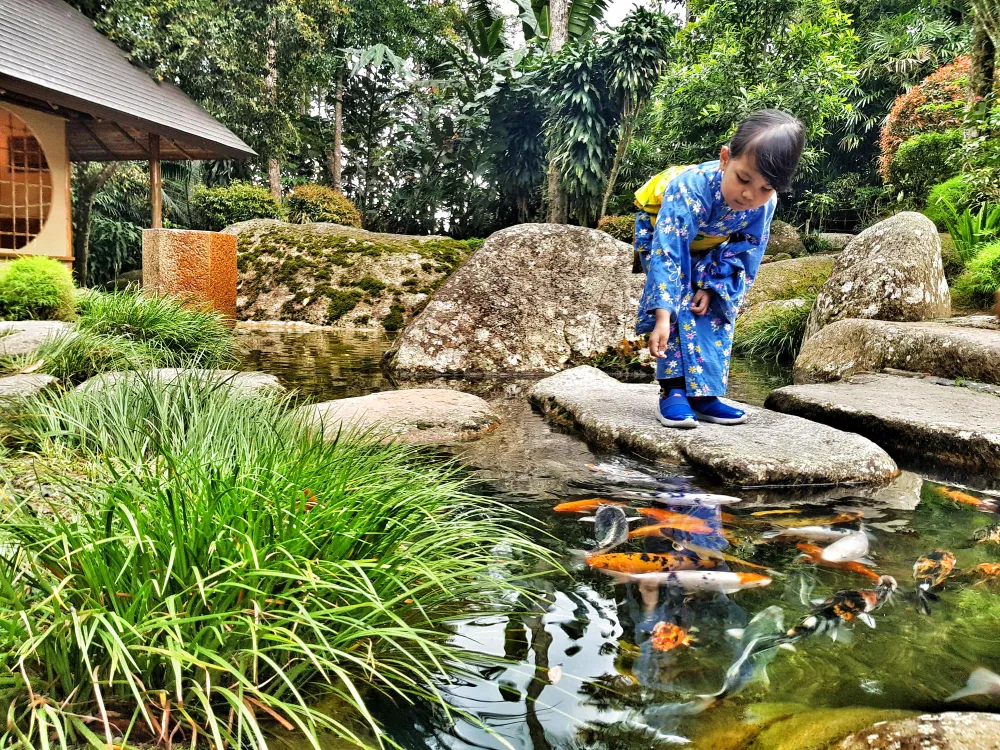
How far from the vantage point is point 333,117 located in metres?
24.0

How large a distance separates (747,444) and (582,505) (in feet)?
3.17

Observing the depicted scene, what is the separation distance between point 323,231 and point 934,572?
33.0 feet

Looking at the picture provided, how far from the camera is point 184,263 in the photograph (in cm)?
775

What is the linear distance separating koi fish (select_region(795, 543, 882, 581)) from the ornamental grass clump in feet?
3.07

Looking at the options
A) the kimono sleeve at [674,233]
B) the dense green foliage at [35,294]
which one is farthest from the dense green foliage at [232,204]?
the kimono sleeve at [674,233]

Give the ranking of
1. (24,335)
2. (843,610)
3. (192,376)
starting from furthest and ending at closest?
1. (24,335)
2. (192,376)
3. (843,610)

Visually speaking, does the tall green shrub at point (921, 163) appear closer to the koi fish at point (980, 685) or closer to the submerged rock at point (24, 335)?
the koi fish at point (980, 685)

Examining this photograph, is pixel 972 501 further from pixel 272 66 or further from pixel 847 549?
pixel 272 66

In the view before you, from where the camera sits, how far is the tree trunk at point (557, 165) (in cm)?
1747

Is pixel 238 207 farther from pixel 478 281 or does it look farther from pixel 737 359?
pixel 737 359

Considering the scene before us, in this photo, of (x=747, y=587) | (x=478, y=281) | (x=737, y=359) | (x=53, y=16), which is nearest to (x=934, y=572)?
(x=747, y=587)

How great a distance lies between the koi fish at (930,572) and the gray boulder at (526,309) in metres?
4.31

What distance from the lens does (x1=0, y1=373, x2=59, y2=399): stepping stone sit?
9.83ft

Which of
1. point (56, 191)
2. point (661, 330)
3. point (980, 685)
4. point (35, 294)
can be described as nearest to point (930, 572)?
point (980, 685)
